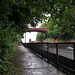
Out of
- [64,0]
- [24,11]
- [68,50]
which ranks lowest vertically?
[68,50]

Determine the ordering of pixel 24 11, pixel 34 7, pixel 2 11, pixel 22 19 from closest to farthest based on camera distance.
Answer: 1. pixel 34 7
2. pixel 2 11
3. pixel 24 11
4. pixel 22 19

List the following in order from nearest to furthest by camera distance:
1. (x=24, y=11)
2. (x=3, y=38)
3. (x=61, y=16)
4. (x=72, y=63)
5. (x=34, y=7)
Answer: (x=34, y=7) < (x=72, y=63) < (x=3, y=38) < (x=61, y=16) < (x=24, y=11)

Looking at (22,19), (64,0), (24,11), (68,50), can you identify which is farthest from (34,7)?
(22,19)

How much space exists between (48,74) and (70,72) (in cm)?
87

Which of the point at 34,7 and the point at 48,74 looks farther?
the point at 48,74

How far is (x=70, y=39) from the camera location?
1561 inches

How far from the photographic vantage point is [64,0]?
4434 millimetres

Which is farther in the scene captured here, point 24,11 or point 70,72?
point 24,11

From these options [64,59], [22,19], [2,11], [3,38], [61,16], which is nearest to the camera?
[3,38]

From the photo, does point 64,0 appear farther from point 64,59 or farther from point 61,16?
point 64,59

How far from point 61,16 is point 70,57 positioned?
2.01 metres

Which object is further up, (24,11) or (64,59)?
(24,11)

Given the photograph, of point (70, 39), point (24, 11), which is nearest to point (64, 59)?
point (24, 11)

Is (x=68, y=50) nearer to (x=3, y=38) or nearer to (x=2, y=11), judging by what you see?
(x=3, y=38)
